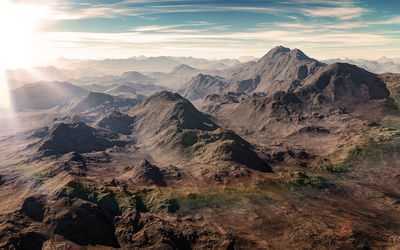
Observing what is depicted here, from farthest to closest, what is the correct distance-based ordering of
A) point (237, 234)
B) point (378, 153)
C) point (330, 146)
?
1. point (330, 146)
2. point (378, 153)
3. point (237, 234)

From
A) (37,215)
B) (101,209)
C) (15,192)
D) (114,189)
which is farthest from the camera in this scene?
(15,192)

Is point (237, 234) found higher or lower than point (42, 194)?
lower

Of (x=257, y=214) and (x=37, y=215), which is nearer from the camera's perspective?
(x=37, y=215)

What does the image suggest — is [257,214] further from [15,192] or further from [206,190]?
[15,192]

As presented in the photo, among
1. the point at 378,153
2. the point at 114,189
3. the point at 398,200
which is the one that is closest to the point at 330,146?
the point at 378,153

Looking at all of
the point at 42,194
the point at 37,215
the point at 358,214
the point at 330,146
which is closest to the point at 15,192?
the point at 42,194

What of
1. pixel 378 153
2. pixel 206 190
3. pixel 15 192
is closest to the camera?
pixel 206 190

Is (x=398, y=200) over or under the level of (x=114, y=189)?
under

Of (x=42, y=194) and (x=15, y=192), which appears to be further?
(x=15, y=192)

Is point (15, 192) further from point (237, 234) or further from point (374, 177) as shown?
point (374, 177)
